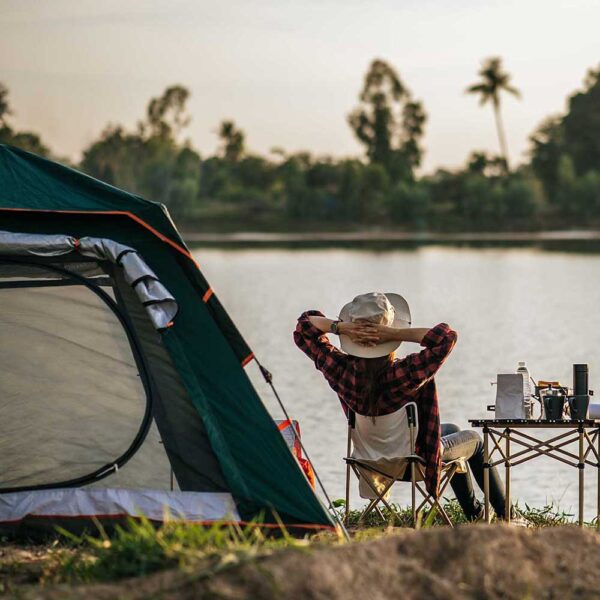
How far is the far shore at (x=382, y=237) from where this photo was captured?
7069cm

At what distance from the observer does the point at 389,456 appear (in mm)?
5223

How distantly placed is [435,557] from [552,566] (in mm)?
342

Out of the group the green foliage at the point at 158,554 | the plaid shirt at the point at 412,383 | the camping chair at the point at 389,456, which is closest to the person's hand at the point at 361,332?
the plaid shirt at the point at 412,383

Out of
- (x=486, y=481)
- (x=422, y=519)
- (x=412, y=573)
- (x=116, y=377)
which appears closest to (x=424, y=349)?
(x=486, y=481)

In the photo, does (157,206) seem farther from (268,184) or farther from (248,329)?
(268,184)

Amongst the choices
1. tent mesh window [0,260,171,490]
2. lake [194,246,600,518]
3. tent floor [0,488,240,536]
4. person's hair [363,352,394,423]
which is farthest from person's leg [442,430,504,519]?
lake [194,246,600,518]

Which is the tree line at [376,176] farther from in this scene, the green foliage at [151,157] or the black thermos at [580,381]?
the black thermos at [580,381]

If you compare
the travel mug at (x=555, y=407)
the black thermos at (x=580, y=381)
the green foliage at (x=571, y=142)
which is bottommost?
the travel mug at (x=555, y=407)

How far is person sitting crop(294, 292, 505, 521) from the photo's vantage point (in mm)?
5074

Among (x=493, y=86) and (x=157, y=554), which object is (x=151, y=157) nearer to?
(x=493, y=86)

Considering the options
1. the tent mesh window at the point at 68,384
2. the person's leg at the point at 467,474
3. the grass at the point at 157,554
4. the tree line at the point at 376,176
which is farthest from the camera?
the tree line at the point at 376,176

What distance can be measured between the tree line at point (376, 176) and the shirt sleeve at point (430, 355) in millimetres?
64127

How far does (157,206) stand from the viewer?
4805 mm

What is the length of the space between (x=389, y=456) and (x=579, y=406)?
0.76 meters
